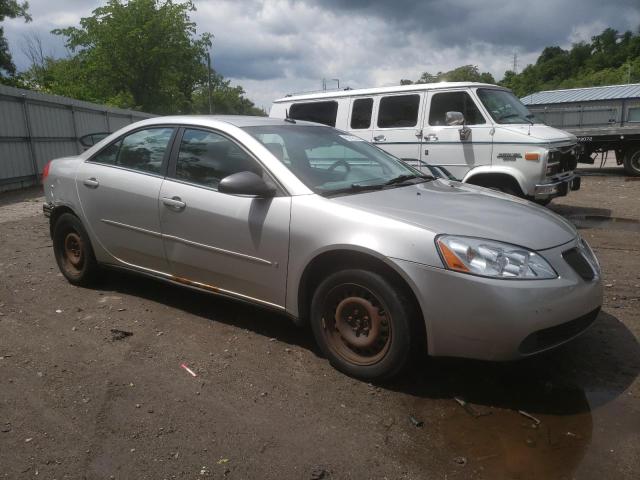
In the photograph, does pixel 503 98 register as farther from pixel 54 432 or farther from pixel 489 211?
pixel 54 432

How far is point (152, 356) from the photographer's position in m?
3.53

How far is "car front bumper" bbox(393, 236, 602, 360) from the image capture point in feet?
8.79

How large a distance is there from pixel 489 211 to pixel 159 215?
7.74 feet

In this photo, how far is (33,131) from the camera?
14.0 m

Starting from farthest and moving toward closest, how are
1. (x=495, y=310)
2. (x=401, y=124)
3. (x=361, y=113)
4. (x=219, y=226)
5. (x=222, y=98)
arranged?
(x=222, y=98) < (x=361, y=113) < (x=401, y=124) < (x=219, y=226) < (x=495, y=310)

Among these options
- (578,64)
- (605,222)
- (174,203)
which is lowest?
(605,222)

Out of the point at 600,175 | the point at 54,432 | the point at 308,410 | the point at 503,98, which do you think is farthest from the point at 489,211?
the point at 600,175

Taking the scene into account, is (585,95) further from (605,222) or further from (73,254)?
(73,254)

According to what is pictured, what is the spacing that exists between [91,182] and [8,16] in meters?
36.6

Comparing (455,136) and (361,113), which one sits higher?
→ (361,113)

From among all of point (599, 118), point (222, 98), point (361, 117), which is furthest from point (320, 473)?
point (222, 98)

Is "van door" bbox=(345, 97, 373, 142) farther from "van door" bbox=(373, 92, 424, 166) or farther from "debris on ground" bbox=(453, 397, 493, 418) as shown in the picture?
"debris on ground" bbox=(453, 397, 493, 418)

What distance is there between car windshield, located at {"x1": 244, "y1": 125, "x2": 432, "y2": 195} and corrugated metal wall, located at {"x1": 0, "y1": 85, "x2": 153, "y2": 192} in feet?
36.6

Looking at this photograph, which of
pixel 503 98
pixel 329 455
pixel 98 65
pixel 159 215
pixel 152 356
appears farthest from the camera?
pixel 98 65
